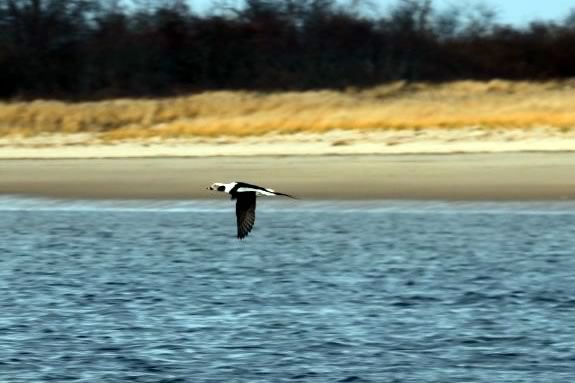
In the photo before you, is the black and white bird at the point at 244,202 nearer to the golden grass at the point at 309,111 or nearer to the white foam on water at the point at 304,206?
the white foam on water at the point at 304,206

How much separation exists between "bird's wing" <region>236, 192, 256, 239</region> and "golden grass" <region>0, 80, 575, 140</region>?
485 inches

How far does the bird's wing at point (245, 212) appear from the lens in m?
12.4

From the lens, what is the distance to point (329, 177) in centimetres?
2220

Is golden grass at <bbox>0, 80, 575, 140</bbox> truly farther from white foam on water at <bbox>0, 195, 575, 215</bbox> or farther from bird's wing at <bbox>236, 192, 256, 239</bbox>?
bird's wing at <bbox>236, 192, 256, 239</bbox>

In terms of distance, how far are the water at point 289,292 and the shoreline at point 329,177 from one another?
0.42 meters

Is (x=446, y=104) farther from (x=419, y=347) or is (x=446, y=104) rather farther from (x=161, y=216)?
(x=419, y=347)

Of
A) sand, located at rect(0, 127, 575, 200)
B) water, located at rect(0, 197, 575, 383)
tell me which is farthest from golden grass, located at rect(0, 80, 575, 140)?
water, located at rect(0, 197, 575, 383)

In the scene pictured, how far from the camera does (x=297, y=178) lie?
22.1 metres

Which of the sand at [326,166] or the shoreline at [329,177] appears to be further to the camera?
the sand at [326,166]

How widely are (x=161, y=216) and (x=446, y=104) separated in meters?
8.55

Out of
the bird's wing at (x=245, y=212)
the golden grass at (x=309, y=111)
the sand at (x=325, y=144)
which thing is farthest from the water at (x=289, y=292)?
the golden grass at (x=309, y=111)

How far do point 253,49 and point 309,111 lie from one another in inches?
247

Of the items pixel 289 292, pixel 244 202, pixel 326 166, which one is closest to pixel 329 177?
pixel 326 166

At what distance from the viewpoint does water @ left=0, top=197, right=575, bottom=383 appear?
11.0 metres
